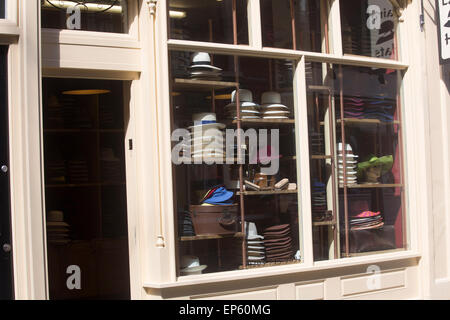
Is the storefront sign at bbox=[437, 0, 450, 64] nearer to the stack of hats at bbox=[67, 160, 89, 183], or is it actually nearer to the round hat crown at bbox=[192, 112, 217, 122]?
the round hat crown at bbox=[192, 112, 217, 122]

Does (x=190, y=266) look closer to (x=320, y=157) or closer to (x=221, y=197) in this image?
(x=221, y=197)

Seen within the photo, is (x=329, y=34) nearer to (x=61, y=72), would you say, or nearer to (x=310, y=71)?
(x=310, y=71)

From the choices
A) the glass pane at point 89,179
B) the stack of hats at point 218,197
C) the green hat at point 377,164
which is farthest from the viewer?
the glass pane at point 89,179

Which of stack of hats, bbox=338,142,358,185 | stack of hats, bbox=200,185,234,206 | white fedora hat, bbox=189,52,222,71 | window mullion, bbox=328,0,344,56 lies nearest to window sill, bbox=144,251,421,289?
stack of hats, bbox=200,185,234,206

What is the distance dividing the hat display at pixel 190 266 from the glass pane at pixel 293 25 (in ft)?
7.64

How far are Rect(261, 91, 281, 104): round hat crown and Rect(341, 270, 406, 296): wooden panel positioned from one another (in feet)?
6.80

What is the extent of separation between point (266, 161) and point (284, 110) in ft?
1.94

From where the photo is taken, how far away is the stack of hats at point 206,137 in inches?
219

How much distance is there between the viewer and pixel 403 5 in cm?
687

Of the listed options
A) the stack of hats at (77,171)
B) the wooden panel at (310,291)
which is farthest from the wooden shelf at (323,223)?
the stack of hats at (77,171)

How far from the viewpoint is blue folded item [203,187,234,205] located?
5.63m

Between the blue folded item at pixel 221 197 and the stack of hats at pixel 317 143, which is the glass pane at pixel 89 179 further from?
the stack of hats at pixel 317 143
